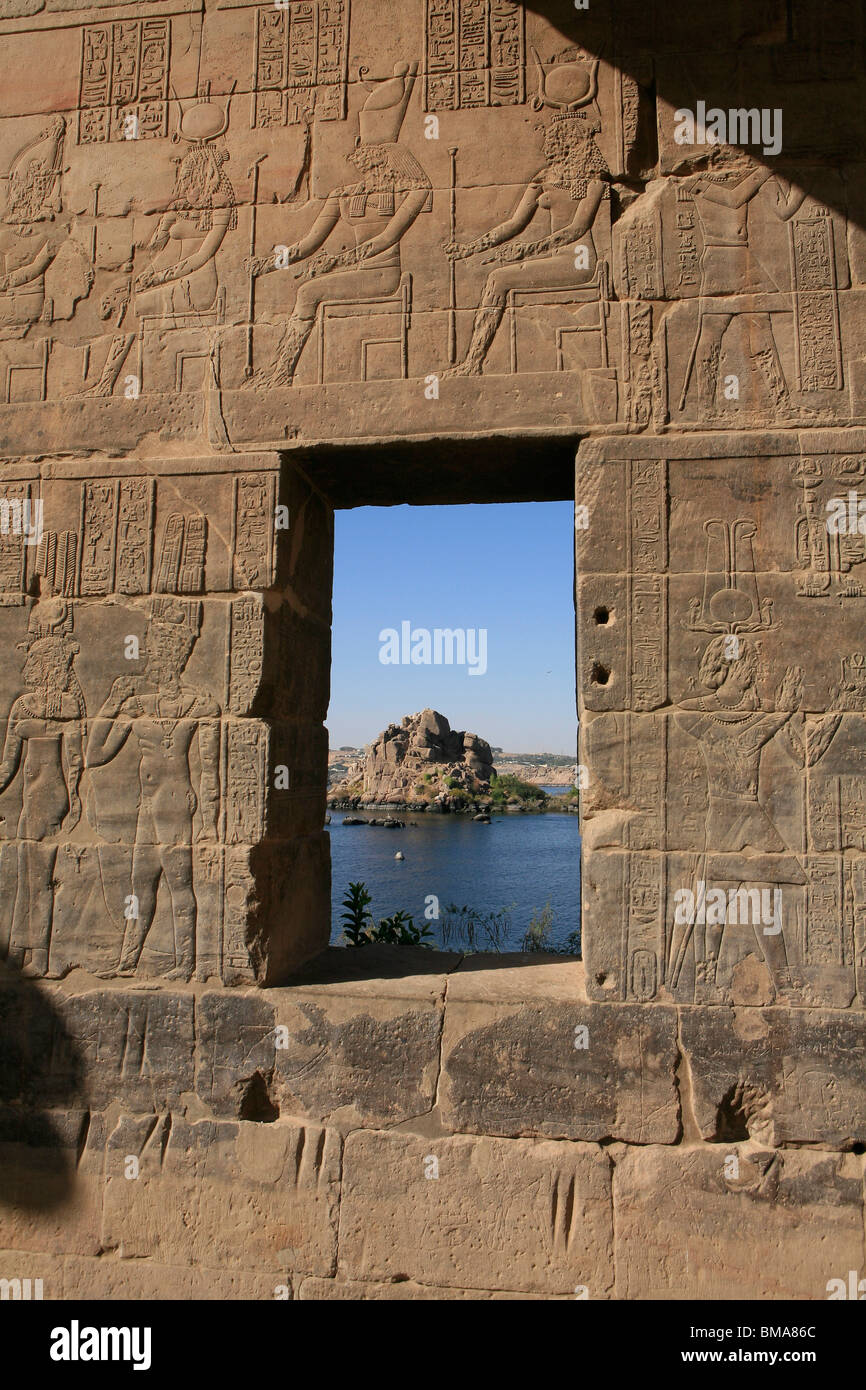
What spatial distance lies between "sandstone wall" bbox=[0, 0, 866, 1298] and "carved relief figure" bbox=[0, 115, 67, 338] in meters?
0.02

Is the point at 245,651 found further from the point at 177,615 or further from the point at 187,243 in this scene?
the point at 187,243

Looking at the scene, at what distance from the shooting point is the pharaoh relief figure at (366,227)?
→ 3707 mm

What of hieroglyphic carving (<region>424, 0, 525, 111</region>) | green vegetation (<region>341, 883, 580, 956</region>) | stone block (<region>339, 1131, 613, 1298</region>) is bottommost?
stone block (<region>339, 1131, 613, 1298</region>)

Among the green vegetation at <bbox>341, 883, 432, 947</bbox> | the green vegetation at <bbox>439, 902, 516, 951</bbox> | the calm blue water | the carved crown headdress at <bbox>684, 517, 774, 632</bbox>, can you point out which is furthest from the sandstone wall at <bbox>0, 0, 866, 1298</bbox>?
the green vegetation at <bbox>439, 902, 516, 951</bbox>

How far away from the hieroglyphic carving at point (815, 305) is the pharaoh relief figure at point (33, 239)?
305 centimetres

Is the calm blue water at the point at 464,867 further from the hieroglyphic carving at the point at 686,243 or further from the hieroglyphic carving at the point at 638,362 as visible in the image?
the hieroglyphic carving at the point at 686,243

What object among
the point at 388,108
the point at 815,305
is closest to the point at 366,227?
the point at 388,108

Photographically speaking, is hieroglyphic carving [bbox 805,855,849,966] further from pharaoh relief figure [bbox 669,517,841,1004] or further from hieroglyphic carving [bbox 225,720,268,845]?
hieroglyphic carving [bbox 225,720,268,845]

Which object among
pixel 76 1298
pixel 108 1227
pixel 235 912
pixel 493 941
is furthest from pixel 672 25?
pixel 493 941

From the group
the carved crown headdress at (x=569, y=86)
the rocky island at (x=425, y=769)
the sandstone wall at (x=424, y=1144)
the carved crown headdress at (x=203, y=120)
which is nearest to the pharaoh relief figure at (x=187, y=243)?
the carved crown headdress at (x=203, y=120)

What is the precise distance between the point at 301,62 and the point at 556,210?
137 centimetres

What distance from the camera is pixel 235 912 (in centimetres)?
351

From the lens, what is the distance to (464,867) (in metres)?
17.8

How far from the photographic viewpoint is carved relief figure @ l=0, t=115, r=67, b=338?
397 centimetres
